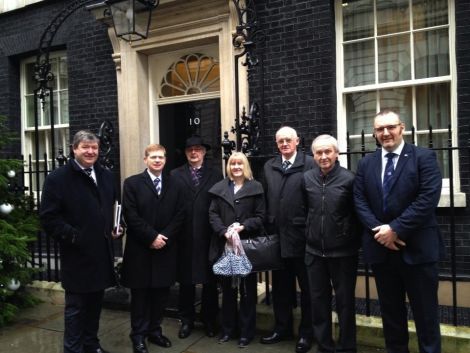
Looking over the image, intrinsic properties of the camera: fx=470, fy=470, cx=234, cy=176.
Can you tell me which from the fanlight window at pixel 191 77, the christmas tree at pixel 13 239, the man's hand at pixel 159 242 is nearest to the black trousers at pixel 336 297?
the man's hand at pixel 159 242

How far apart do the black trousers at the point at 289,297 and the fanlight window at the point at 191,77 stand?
3.63 m

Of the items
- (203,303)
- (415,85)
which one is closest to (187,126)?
(415,85)

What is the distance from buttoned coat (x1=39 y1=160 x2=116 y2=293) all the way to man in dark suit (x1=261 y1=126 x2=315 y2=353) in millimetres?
1425

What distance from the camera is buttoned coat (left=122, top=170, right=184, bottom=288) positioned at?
4.00 metres

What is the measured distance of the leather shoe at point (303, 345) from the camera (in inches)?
155

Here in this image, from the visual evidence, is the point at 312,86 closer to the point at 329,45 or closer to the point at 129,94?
the point at 329,45

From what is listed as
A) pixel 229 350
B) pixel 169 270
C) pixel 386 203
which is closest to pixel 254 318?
pixel 229 350

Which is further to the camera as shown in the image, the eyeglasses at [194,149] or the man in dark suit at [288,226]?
the eyeglasses at [194,149]

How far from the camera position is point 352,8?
6031 millimetres

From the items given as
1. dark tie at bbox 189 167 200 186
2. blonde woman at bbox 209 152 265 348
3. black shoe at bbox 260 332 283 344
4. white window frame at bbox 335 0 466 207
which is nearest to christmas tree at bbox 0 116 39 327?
dark tie at bbox 189 167 200 186

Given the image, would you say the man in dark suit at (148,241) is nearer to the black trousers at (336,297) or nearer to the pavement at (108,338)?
the pavement at (108,338)

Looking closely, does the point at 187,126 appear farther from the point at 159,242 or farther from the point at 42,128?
the point at 159,242

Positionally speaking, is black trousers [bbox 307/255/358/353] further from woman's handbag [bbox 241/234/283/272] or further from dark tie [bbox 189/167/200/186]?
dark tie [bbox 189/167/200/186]

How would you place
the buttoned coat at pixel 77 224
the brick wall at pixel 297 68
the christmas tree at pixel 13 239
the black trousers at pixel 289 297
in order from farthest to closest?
the brick wall at pixel 297 68
the christmas tree at pixel 13 239
the black trousers at pixel 289 297
the buttoned coat at pixel 77 224
